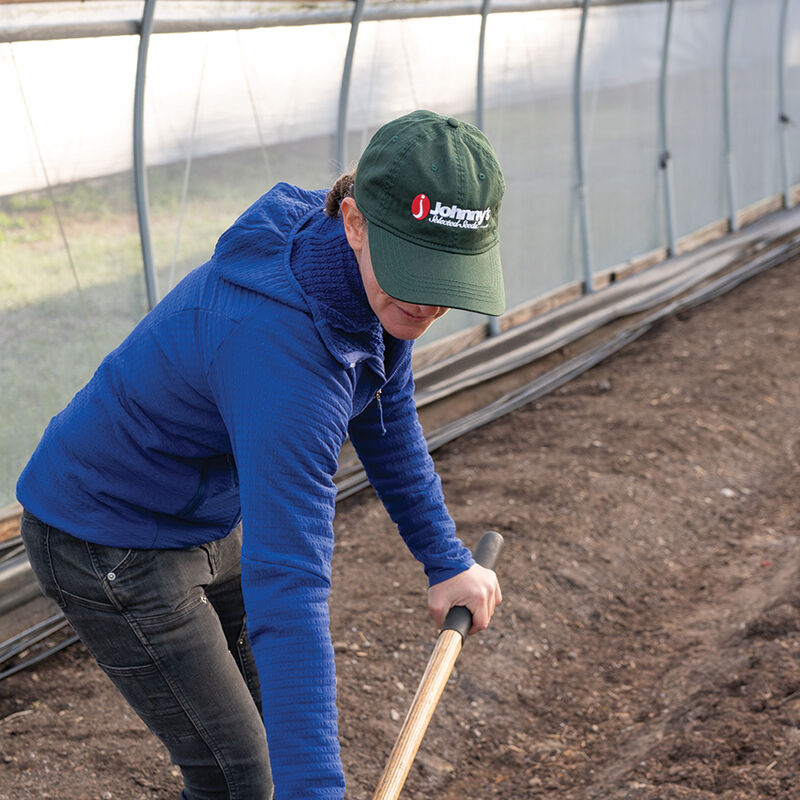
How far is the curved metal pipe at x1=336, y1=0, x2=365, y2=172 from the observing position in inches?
231

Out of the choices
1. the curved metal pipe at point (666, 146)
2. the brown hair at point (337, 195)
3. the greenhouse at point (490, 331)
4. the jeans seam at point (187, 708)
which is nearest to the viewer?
the brown hair at point (337, 195)

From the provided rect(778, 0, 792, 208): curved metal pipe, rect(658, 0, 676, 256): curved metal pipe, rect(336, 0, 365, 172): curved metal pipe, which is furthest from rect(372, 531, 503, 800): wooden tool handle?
rect(778, 0, 792, 208): curved metal pipe

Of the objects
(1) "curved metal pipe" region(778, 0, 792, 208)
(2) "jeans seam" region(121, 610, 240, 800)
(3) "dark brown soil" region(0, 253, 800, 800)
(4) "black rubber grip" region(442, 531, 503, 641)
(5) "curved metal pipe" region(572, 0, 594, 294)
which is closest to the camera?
(2) "jeans seam" region(121, 610, 240, 800)

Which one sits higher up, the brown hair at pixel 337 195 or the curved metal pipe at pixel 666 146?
the brown hair at pixel 337 195

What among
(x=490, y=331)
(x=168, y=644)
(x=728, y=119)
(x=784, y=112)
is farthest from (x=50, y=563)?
(x=784, y=112)

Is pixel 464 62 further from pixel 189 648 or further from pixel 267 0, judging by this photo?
pixel 189 648

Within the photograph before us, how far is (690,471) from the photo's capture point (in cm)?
571

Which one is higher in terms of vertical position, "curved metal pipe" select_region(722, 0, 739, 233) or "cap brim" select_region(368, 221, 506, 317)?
"cap brim" select_region(368, 221, 506, 317)

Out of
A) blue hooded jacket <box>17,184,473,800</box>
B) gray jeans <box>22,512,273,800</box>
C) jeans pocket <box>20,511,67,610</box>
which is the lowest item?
gray jeans <box>22,512,273,800</box>

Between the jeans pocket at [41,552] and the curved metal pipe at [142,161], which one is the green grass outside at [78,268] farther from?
the jeans pocket at [41,552]

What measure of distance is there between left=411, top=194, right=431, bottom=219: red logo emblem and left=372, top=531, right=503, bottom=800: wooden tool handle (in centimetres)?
95

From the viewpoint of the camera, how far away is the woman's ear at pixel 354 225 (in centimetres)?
174

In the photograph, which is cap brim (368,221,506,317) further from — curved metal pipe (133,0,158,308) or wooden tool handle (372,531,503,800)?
curved metal pipe (133,0,158,308)

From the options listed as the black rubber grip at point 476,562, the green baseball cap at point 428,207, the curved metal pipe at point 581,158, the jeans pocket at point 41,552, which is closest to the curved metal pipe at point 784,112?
the curved metal pipe at point 581,158
